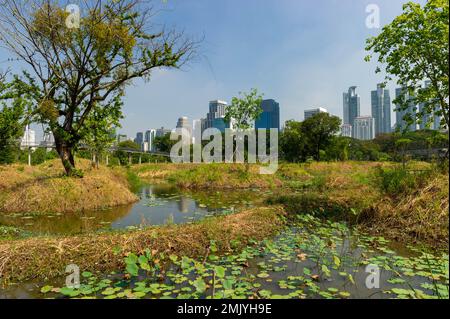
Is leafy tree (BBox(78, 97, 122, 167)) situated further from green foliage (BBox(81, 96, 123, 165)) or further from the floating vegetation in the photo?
the floating vegetation

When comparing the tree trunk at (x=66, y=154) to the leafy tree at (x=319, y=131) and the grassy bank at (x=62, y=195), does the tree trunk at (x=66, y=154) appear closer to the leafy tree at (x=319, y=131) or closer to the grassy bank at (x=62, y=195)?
the grassy bank at (x=62, y=195)

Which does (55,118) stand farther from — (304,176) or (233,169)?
(304,176)

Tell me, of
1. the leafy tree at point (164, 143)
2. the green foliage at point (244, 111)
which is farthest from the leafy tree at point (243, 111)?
the leafy tree at point (164, 143)

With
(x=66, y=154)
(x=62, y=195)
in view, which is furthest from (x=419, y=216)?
(x=66, y=154)

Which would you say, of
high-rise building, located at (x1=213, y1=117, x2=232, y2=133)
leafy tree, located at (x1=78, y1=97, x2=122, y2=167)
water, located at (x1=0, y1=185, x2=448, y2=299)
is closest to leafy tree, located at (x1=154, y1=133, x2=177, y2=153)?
high-rise building, located at (x1=213, y1=117, x2=232, y2=133)

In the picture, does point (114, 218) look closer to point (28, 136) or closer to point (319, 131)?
point (28, 136)

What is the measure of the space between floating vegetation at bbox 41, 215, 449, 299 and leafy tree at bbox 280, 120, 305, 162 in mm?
30432

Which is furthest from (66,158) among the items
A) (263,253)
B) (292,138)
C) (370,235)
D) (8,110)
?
(292,138)

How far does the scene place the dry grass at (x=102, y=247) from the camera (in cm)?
417

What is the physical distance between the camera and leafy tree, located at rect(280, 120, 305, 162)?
35.3 m

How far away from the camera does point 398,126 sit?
7.91m

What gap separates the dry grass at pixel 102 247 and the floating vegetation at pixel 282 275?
0.89 feet

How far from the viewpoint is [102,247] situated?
4645mm

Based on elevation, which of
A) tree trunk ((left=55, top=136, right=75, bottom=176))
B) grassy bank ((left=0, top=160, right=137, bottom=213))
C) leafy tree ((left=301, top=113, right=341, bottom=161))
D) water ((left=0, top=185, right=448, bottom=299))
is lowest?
water ((left=0, top=185, right=448, bottom=299))
